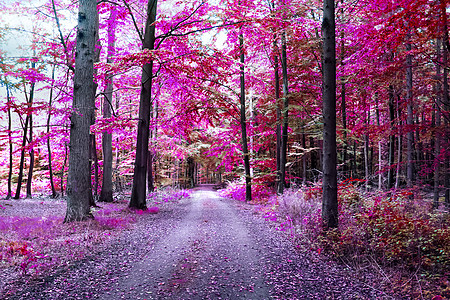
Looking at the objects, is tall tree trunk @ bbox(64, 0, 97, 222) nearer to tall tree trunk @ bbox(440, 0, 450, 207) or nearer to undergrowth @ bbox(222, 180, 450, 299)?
undergrowth @ bbox(222, 180, 450, 299)

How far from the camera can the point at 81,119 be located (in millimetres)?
7906

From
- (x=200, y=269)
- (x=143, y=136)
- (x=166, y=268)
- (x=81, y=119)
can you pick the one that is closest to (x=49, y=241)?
(x=166, y=268)

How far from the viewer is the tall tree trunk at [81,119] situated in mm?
7734

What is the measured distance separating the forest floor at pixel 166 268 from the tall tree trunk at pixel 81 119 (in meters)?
0.92

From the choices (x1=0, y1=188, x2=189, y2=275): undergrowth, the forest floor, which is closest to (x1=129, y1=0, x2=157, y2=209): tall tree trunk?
(x1=0, y1=188, x2=189, y2=275): undergrowth

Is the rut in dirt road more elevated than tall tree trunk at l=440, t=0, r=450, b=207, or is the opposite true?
tall tree trunk at l=440, t=0, r=450, b=207

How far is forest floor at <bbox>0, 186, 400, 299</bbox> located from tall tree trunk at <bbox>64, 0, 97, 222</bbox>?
0.92m

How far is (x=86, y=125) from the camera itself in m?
8.03

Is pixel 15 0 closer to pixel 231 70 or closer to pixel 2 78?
pixel 2 78

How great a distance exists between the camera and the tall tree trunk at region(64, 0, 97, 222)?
7.73m

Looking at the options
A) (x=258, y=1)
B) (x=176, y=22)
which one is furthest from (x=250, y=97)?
(x=176, y=22)

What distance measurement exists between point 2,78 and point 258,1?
12.9 metres

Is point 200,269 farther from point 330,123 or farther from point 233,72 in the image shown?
point 233,72

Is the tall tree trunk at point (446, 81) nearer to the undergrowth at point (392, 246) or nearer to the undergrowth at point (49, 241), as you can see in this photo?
the undergrowth at point (392, 246)
